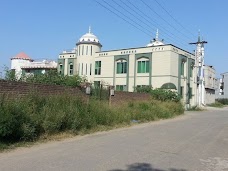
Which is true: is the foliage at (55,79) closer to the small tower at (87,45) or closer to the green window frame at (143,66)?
the green window frame at (143,66)

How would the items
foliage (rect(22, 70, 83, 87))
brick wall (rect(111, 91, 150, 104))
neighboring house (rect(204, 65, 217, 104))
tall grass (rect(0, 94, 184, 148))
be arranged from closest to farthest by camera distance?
tall grass (rect(0, 94, 184, 148))
foliage (rect(22, 70, 83, 87))
brick wall (rect(111, 91, 150, 104))
neighboring house (rect(204, 65, 217, 104))

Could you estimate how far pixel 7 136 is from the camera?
34.0 ft

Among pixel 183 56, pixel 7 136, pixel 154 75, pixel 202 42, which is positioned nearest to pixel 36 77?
pixel 7 136

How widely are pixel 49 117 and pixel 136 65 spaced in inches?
1466

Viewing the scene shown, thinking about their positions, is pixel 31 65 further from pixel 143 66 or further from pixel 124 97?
pixel 124 97

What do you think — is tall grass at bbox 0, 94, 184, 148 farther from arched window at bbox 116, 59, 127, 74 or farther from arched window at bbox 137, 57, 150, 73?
arched window at bbox 116, 59, 127, 74

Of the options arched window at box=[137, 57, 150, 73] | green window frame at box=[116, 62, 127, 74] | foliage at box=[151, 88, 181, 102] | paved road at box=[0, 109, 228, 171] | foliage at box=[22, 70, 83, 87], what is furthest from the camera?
green window frame at box=[116, 62, 127, 74]

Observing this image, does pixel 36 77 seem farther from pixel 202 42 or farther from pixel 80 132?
pixel 202 42

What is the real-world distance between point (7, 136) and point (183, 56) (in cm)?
4116

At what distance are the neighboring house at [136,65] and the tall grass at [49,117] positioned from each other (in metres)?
27.0

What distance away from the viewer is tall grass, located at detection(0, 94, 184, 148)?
1036 cm

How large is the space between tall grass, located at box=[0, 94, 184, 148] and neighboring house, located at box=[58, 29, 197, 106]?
2695cm

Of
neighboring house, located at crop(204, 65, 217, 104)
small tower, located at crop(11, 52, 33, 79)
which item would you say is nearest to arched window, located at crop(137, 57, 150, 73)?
small tower, located at crop(11, 52, 33, 79)

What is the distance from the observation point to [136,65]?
48.7 m
